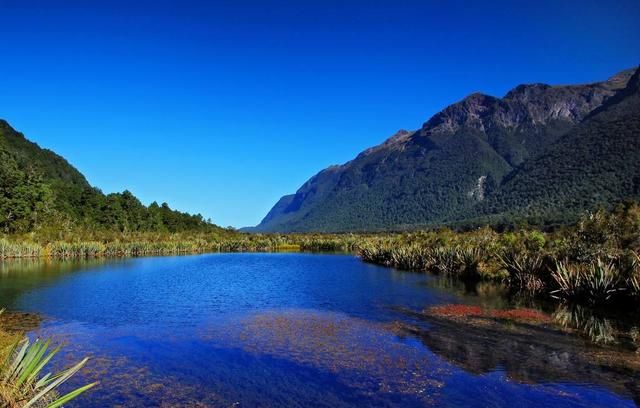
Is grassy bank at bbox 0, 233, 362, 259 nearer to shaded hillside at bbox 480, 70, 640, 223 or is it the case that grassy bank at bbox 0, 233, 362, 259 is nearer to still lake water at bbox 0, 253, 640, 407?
still lake water at bbox 0, 253, 640, 407

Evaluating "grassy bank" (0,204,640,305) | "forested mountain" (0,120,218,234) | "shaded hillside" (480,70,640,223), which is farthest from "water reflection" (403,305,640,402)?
"shaded hillside" (480,70,640,223)

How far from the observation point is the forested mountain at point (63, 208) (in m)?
71.4

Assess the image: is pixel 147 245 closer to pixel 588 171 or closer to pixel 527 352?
pixel 527 352

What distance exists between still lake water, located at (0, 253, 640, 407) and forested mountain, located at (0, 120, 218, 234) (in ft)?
162

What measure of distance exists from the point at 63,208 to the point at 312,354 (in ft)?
281

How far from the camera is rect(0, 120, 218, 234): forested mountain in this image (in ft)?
234

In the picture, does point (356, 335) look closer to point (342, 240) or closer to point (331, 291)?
point (331, 291)

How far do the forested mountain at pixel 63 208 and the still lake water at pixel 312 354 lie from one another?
4934 cm


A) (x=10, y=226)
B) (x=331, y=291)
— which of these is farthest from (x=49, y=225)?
(x=331, y=291)

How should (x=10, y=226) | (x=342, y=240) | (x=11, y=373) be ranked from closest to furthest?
(x=11, y=373) < (x=10, y=226) < (x=342, y=240)

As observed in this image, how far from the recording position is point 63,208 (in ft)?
291

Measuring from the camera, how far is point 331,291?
3369 centimetres

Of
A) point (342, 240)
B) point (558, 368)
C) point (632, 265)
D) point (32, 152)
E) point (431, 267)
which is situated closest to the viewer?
point (558, 368)

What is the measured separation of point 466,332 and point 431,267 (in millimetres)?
27580
